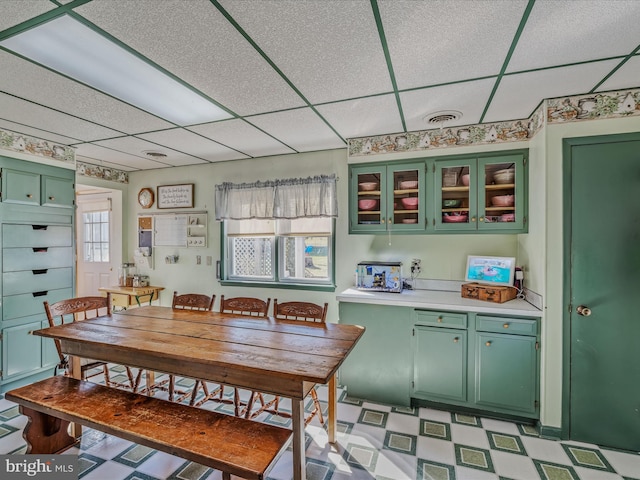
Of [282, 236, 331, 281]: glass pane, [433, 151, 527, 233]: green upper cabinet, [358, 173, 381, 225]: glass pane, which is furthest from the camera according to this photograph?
[282, 236, 331, 281]: glass pane

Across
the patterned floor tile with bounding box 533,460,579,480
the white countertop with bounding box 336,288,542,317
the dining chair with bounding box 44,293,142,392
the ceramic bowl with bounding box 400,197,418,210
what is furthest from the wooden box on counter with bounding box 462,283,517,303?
the dining chair with bounding box 44,293,142,392

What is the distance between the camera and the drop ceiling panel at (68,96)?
72.7 inches

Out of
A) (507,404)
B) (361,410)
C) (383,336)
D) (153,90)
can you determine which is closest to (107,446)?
(361,410)

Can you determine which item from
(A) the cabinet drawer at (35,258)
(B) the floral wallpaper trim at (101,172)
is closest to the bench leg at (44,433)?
(A) the cabinet drawer at (35,258)

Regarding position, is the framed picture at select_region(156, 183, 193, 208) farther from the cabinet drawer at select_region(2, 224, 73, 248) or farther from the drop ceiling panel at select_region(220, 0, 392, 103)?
the drop ceiling panel at select_region(220, 0, 392, 103)

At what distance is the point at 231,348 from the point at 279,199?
7.04ft

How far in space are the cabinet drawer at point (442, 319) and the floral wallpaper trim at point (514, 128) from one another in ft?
5.08

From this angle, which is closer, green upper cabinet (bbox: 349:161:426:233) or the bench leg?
the bench leg

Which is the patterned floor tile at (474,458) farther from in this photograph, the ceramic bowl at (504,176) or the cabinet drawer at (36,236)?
the cabinet drawer at (36,236)

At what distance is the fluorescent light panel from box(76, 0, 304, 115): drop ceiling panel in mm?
121

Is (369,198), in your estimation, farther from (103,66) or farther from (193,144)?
(103,66)

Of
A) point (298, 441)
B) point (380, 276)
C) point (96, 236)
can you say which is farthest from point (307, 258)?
point (96, 236)

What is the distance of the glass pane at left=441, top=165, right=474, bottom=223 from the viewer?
2871 mm

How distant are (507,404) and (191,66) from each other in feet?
10.7
